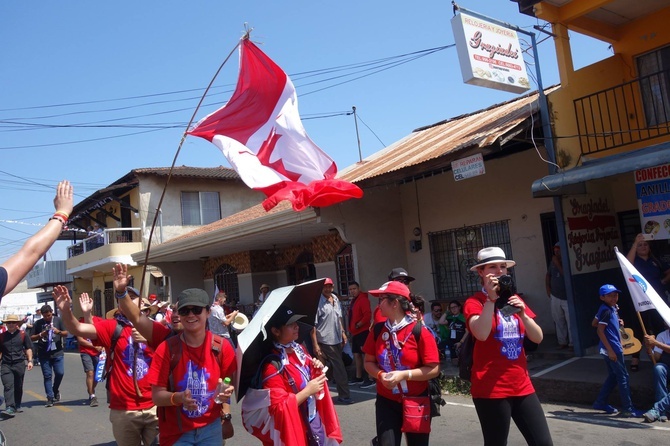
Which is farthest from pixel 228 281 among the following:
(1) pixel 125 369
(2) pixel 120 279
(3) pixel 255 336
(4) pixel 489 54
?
(3) pixel 255 336

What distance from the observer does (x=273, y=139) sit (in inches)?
297

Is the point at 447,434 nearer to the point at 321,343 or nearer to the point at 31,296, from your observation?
the point at 321,343

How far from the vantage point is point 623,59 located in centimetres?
1012

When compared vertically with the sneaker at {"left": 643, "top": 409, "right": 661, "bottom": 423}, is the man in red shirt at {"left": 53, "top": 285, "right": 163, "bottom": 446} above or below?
above

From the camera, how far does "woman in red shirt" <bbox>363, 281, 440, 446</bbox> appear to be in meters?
4.09

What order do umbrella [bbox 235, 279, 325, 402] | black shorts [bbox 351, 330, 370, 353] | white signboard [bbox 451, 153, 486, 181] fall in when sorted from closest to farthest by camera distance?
umbrella [bbox 235, 279, 325, 402]
white signboard [bbox 451, 153, 486, 181]
black shorts [bbox 351, 330, 370, 353]

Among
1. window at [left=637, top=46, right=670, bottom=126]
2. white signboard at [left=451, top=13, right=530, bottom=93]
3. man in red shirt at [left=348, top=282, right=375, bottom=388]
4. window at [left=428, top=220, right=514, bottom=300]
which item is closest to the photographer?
white signboard at [left=451, top=13, right=530, bottom=93]

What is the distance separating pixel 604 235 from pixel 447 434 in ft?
17.0

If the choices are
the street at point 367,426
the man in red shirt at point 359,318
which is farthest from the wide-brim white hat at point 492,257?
the man in red shirt at point 359,318

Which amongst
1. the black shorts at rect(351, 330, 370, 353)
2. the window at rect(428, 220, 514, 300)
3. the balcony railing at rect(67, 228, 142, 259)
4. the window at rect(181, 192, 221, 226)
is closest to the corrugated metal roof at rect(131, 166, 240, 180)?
the window at rect(181, 192, 221, 226)

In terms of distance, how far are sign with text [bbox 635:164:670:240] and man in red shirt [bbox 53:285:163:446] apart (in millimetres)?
7202

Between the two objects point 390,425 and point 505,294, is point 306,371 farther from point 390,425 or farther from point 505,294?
point 505,294

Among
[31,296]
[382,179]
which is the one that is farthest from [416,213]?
[31,296]

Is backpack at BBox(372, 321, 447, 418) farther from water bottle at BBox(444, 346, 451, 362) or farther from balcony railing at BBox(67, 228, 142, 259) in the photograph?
balcony railing at BBox(67, 228, 142, 259)
